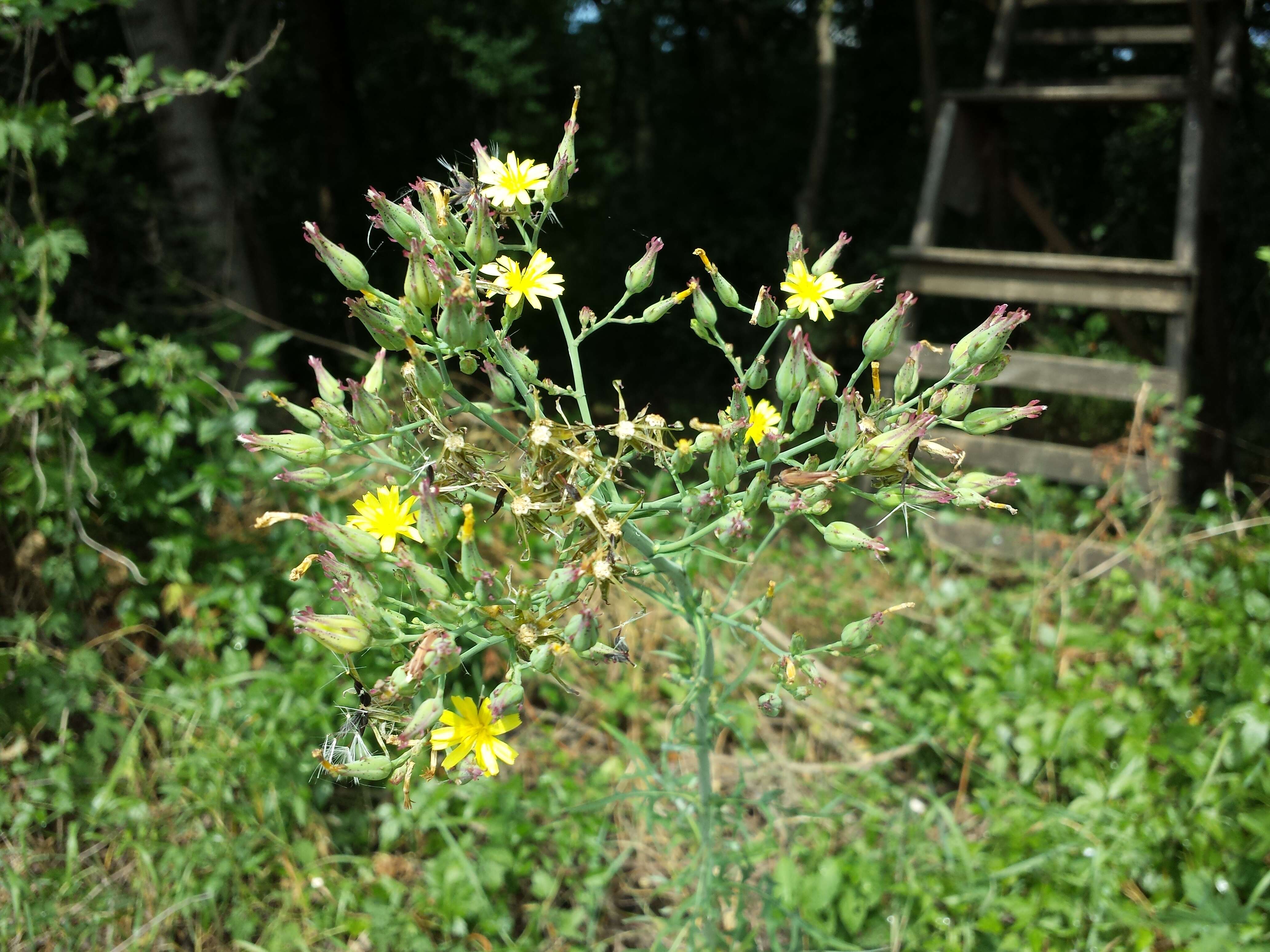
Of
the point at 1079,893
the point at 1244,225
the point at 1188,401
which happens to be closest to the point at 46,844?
the point at 1079,893

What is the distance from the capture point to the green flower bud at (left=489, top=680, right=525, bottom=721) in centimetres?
96

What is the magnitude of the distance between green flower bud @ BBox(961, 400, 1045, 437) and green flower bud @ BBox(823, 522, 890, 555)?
17 cm

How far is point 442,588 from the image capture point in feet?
3.38

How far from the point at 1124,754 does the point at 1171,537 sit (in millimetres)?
1278

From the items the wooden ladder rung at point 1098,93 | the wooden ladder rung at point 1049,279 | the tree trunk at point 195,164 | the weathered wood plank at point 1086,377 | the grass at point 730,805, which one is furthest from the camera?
the wooden ladder rung at point 1098,93

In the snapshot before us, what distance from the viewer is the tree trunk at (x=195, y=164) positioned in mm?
3291

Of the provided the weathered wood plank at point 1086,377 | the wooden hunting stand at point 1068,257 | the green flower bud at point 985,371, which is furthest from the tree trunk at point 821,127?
the green flower bud at point 985,371

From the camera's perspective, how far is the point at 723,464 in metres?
1.03

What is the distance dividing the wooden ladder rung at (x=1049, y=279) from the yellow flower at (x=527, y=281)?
3.09 m

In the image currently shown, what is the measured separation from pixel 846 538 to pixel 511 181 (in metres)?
0.57

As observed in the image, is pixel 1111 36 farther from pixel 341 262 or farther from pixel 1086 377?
pixel 341 262

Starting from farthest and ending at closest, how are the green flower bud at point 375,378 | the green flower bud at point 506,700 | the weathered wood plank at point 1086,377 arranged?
1. the weathered wood plank at point 1086,377
2. the green flower bud at point 375,378
3. the green flower bud at point 506,700

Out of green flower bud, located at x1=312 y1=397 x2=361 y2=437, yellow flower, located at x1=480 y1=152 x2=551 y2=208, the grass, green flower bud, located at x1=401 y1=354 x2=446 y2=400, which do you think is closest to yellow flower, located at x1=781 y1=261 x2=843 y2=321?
yellow flower, located at x1=480 y1=152 x2=551 y2=208

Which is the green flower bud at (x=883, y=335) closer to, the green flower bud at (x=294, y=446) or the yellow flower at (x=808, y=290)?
the yellow flower at (x=808, y=290)
